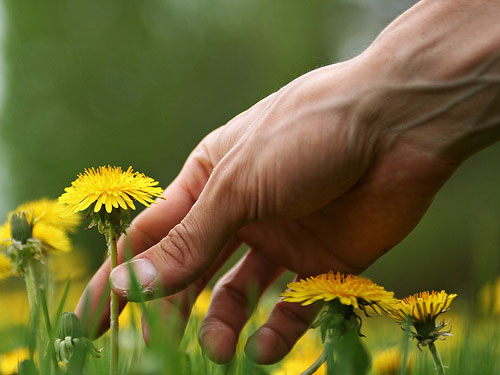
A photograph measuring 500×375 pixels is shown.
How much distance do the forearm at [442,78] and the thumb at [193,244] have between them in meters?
0.47

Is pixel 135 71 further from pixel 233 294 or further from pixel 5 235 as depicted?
pixel 5 235

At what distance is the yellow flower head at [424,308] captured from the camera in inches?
45.3

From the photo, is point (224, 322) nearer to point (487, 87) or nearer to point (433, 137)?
point (433, 137)

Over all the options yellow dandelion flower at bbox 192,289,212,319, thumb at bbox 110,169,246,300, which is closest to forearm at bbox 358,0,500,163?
thumb at bbox 110,169,246,300

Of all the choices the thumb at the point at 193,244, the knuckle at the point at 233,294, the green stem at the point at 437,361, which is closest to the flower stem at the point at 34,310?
the thumb at the point at 193,244

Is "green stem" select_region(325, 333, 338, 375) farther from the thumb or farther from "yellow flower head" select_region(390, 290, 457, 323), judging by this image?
the thumb

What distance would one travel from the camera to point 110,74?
14.8 m

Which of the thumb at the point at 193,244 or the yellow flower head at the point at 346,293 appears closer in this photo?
the yellow flower head at the point at 346,293

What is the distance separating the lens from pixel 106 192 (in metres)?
1.21

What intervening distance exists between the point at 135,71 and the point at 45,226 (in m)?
13.8

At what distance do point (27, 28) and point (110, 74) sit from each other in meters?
2.96

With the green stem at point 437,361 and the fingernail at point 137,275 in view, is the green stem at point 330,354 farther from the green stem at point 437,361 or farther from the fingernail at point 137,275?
the fingernail at point 137,275

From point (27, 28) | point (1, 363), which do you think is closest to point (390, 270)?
point (1, 363)

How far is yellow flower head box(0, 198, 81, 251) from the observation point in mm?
1515
